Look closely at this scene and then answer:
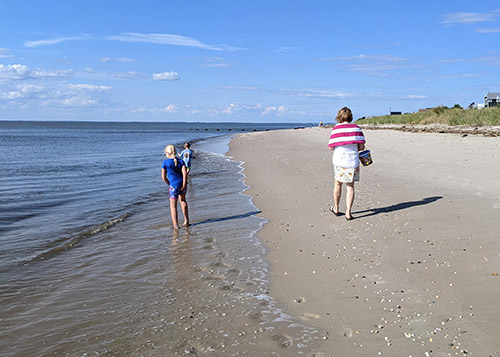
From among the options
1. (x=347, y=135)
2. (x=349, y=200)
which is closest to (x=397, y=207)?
(x=349, y=200)

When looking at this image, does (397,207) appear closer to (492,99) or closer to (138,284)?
(138,284)

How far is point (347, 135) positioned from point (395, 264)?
3.12m

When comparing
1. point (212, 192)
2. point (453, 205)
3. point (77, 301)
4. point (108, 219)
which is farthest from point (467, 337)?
point (212, 192)

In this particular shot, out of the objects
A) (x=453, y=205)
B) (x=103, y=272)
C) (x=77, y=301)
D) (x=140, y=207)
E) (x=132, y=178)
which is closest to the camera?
(x=77, y=301)

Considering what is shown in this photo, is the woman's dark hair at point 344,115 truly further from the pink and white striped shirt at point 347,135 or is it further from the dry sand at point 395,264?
the dry sand at point 395,264

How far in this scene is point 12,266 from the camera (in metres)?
6.34

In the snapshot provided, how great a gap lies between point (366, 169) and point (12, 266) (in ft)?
35.5

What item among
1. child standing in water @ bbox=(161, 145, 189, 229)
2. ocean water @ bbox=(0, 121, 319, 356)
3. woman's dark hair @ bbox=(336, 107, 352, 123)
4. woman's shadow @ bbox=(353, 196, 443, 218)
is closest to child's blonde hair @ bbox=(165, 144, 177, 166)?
child standing in water @ bbox=(161, 145, 189, 229)

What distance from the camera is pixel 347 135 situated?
7.78 metres

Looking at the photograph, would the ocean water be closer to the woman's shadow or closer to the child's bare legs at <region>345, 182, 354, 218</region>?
the child's bare legs at <region>345, 182, 354, 218</region>

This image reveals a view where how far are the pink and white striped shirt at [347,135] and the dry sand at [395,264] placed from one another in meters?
1.36

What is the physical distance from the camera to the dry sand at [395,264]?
353cm

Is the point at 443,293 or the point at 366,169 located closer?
the point at 443,293

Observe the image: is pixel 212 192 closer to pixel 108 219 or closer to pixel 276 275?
pixel 108 219
